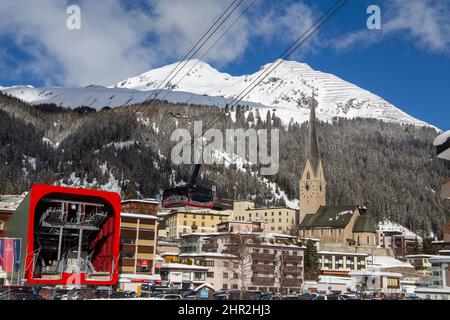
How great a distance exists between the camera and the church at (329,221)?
161m

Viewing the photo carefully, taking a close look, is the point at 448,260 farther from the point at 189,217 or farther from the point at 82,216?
the point at 189,217

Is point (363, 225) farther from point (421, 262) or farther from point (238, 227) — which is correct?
point (238, 227)

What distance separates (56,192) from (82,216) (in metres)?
6.21

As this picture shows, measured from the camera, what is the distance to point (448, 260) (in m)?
69.9

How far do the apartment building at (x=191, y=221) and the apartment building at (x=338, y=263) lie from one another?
122ft

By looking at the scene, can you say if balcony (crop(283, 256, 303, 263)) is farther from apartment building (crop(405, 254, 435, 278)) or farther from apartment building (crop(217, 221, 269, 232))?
apartment building (crop(405, 254, 435, 278))

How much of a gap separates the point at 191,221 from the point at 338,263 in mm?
44242

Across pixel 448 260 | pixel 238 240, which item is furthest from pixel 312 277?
pixel 448 260

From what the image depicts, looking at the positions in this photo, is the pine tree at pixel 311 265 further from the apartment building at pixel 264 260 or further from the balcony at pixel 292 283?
the balcony at pixel 292 283

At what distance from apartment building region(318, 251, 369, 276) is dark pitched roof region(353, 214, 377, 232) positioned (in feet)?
123

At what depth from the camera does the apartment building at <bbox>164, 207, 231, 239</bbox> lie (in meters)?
151

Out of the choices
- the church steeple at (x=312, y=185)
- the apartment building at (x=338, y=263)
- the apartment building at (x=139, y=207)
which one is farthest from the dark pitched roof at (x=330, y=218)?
the apartment building at (x=139, y=207)

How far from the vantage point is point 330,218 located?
170250 mm

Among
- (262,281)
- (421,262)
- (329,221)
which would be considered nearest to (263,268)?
(262,281)
